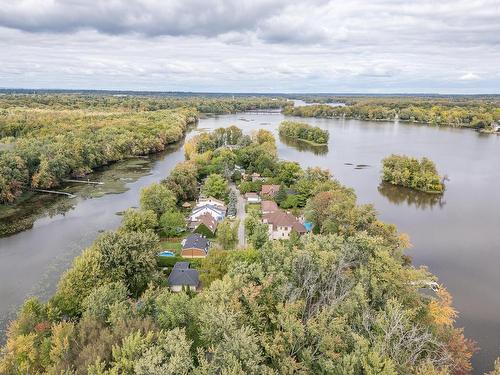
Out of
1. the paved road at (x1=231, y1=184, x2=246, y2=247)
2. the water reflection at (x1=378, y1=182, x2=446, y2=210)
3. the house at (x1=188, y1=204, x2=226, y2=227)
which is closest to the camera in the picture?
the paved road at (x1=231, y1=184, x2=246, y2=247)

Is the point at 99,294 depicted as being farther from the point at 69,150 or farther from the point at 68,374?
the point at 69,150

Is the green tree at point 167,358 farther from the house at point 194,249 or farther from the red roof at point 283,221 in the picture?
the red roof at point 283,221

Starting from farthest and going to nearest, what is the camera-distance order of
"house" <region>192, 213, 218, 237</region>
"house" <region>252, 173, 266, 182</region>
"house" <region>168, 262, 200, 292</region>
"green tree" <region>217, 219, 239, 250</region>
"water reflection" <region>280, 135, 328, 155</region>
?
"water reflection" <region>280, 135, 328, 155</region> < "house" <region>252, 173, 266, 182</region> < "house" <region>192, 213, 218, 237</region> < "green tree" <region>217, 219, 239, 250</region> < "house" <region>168, 262, 200, 292</region>

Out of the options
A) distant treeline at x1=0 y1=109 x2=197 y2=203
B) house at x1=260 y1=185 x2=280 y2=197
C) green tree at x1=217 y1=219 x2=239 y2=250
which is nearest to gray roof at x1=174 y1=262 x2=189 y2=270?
green tree at x1=217 y1=219 x2=239 y2=250

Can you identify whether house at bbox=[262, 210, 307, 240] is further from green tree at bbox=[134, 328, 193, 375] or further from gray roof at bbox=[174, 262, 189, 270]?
green tree at bbox=[134, 328, 193, 375]

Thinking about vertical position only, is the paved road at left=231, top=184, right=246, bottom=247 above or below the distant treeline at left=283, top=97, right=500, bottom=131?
below

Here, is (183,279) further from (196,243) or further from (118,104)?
(118,104)

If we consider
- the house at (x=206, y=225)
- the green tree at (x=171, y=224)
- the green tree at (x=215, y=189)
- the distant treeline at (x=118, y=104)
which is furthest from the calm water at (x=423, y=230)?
the distant treeline at (x=118, y=104)

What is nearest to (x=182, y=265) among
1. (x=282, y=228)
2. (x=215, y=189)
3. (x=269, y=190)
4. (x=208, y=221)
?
(x=208, y=221)
